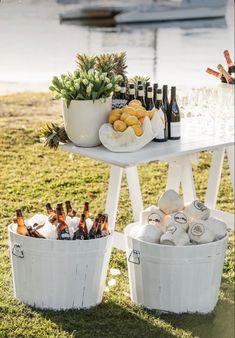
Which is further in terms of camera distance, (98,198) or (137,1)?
(137,1)

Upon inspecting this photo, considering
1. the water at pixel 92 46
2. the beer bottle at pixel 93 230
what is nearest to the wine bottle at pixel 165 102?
the beer bottle at pixel 93 230

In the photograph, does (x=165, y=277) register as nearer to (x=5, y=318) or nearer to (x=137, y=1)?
(x=5, y=318)

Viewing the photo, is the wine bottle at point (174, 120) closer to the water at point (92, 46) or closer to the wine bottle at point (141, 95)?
the wine bottle at point (141, 95)

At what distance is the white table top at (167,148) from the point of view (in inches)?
132

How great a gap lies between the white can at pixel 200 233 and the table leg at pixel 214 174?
2.21ft

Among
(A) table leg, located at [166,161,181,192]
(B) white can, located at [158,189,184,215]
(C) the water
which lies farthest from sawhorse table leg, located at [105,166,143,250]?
(C) the water

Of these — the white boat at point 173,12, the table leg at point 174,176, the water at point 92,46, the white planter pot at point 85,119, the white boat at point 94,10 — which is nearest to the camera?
the white planter pot at point 85,119

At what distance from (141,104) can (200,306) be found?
927mm

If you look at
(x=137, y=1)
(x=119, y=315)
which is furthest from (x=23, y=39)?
(x=137, y=1)

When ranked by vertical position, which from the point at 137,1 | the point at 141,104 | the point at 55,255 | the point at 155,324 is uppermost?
the point at 137,1

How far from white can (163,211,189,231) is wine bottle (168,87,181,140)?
1.13 ft

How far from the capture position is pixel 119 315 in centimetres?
370

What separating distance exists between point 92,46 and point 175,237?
22.2 feet

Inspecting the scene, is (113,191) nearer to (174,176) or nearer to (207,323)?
(174,176)
